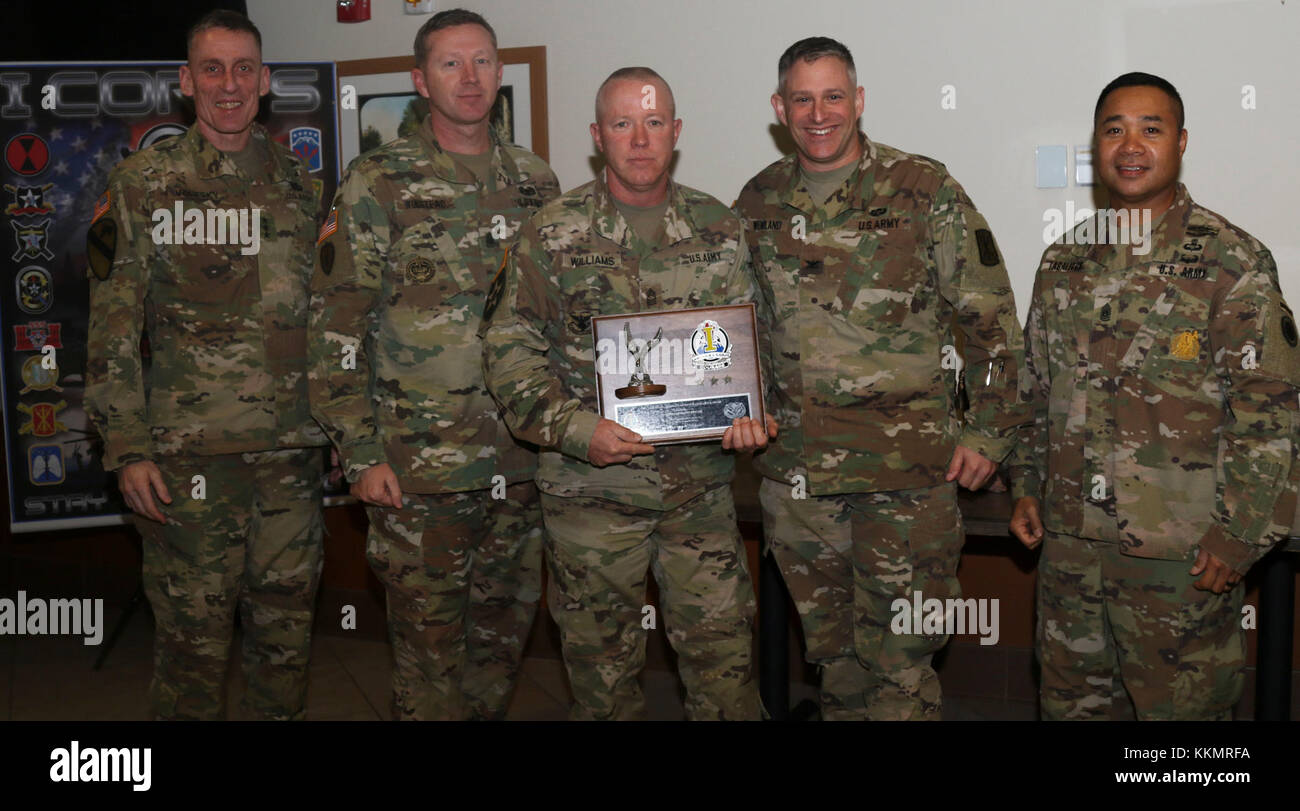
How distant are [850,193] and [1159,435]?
92 cm

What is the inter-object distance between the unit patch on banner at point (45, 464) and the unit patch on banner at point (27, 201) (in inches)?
34.6

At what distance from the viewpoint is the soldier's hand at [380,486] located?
2.76 m

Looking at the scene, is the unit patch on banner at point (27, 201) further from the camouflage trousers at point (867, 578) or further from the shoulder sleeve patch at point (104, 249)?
the camouflage trousers at point (867, 578)

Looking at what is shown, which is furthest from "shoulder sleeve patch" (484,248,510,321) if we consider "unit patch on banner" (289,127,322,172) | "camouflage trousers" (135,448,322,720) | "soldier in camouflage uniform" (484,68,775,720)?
"unit patch on banner" (289,127,322,172)

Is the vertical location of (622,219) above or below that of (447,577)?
above

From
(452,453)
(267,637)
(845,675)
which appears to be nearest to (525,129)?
(452,453)

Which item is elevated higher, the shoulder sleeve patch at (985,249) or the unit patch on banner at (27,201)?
the unit patch on banner at (27,201)

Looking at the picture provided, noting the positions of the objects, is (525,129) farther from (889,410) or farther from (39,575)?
(39,575)

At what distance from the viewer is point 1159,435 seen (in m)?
2.43

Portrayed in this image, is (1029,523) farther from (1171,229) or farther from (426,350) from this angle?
(426,350)

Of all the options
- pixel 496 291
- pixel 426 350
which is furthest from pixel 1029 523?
pixel 426 350

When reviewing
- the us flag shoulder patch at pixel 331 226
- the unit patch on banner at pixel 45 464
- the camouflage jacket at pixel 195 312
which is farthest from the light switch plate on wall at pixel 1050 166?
→ the unit patch on banner at pixel 45 464

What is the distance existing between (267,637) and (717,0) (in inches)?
106

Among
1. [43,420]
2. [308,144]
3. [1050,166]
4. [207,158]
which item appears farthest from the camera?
[308,144]
